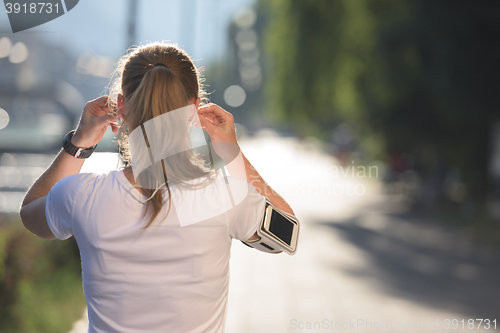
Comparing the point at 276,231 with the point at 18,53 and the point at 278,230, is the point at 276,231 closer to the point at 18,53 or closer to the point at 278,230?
the point at 278,230

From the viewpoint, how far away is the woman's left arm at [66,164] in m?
1.48

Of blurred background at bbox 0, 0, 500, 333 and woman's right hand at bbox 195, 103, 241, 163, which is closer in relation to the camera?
woman's right hand at bbox 195, 103, 241, 163

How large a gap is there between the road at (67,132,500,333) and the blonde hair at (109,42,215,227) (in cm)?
375


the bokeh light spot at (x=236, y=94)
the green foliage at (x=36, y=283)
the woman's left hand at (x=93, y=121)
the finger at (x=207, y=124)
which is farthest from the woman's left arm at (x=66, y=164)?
the bokeh light spot at (x=236, y=94)

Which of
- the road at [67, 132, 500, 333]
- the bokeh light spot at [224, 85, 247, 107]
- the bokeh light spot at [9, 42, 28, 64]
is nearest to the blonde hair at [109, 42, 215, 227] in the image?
the road at [67, 132, 500, 333]

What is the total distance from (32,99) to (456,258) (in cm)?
825

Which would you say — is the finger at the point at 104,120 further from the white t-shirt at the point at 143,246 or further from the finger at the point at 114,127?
the white t-shirt at the point at 143,246

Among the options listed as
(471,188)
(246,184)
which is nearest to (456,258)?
(471,188)

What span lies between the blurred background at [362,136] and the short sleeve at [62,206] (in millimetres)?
509

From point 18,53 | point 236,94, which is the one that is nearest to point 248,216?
point 18,53

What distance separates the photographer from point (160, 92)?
1.35 metres

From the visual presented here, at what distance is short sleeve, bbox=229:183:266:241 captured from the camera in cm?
139

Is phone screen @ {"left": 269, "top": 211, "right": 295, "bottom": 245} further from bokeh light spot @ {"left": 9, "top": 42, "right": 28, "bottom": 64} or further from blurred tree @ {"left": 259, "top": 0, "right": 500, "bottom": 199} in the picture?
blurred tree @ {"left": 259, "top": 0, "right": 500, "bottom": 199}

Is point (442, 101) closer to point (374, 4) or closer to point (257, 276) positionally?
point (374, 4)
